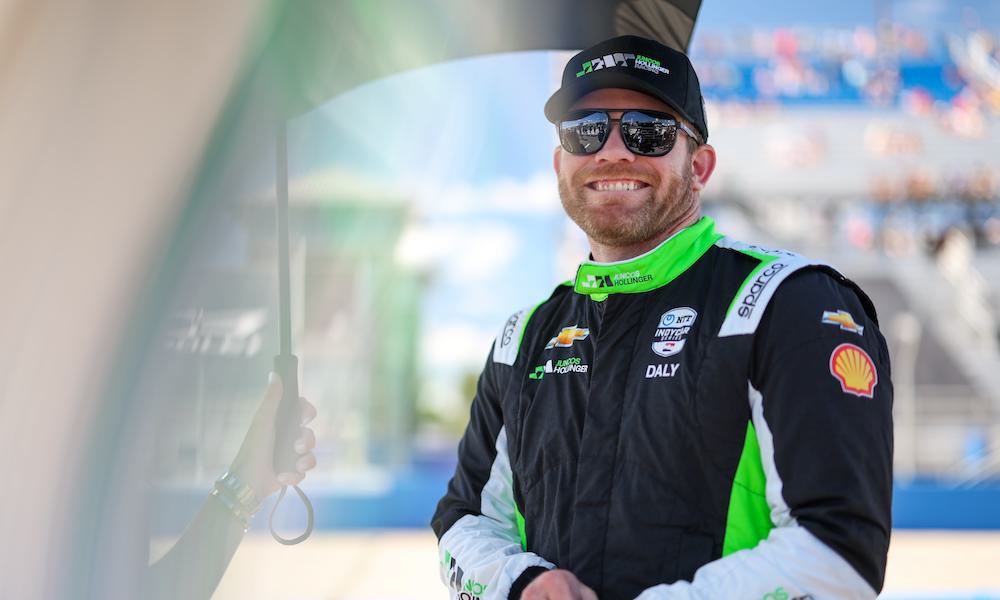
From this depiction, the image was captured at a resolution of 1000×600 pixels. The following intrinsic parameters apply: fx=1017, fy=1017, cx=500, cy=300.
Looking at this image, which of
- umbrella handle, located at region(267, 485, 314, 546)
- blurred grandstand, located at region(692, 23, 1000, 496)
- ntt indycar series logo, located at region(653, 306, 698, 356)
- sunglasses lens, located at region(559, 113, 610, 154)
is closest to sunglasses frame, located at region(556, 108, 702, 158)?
sunglasses lens, located at region(559, 113, 610, 154)

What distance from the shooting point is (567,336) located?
163 cm

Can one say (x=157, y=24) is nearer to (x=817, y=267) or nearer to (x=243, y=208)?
(x=243, y=208)

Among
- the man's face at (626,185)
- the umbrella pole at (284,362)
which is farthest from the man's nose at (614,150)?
the umbrella pole at (284,362)

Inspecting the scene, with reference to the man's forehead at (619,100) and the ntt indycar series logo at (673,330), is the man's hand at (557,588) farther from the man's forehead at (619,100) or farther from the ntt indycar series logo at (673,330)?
the man's forehead at (619,100)

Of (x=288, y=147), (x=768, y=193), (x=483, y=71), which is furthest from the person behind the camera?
(x=768, y=193)

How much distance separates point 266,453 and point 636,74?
821 millimetres

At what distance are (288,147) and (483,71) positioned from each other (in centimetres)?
83

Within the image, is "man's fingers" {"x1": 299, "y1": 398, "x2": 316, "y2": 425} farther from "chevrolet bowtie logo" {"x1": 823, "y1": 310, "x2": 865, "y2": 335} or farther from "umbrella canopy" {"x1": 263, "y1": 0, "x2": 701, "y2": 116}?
"chevrolet bowtie logo" {"x1": 823, "y1": 310, "x2": 865, "y2": 335}

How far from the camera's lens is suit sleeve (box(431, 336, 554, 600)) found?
4.90 feet

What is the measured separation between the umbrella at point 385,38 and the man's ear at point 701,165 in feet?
1.31

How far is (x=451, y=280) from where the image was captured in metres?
8.72

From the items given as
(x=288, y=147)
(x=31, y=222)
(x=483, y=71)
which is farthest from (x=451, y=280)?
(x=31, y=222)

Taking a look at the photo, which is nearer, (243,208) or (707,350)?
(707,350)

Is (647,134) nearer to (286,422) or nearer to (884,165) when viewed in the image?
(286,422)
